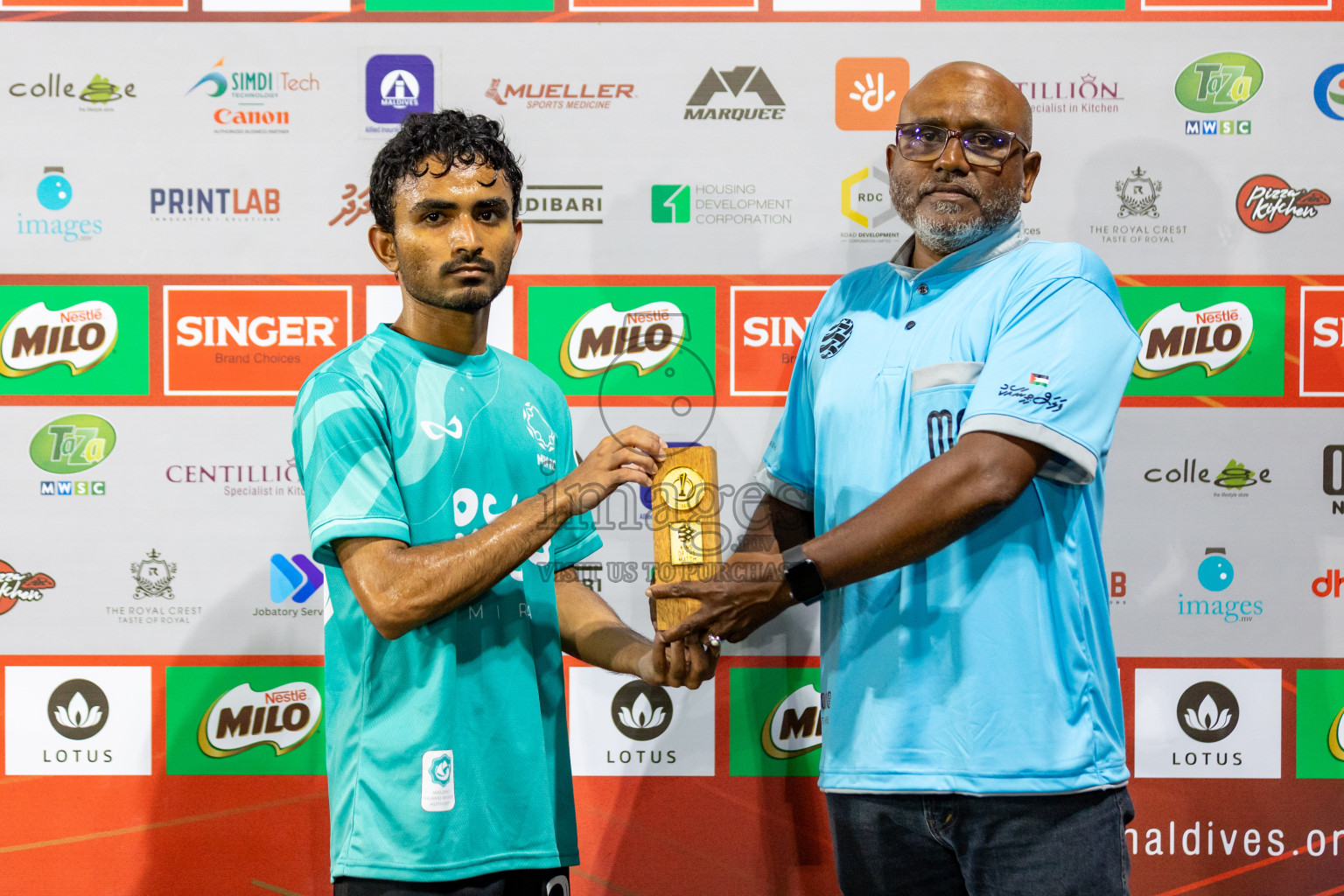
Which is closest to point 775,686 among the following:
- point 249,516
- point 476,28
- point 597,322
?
point 597,322

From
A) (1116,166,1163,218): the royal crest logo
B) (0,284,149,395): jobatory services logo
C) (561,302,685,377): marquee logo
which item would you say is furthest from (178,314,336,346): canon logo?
(1116,166,1163,218): the royal crest logo

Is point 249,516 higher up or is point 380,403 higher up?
point 380,403

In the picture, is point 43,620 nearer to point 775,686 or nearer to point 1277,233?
point 775,686

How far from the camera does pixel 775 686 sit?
2479 mm

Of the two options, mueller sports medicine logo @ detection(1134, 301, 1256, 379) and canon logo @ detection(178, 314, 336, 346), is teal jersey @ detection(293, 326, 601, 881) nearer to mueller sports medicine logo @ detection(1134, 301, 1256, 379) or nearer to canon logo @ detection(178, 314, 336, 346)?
canon logo @ detection(178, 314, 336, 346)

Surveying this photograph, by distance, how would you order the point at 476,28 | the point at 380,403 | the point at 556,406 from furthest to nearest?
the point at 476,28, the point at 556,406, the point at 380,403

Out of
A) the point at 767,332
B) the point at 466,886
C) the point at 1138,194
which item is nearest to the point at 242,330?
the point at 767,332

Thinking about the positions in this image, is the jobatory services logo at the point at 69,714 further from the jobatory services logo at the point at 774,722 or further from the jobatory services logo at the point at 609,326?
the jobatory services logo at the point at 774,722

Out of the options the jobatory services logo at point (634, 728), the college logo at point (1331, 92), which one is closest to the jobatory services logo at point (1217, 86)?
the college logo at point (1331, 92)

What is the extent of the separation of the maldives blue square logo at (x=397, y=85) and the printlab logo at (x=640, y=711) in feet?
5.15

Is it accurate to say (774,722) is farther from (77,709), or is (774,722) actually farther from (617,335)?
(77,709)

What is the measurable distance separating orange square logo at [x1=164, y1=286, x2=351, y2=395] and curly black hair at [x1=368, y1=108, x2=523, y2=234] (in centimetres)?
92

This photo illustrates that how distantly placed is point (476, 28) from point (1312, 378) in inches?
90.4

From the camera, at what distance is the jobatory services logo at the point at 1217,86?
2.41m
